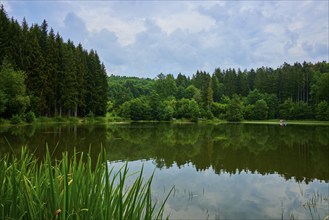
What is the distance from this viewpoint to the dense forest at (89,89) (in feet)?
140

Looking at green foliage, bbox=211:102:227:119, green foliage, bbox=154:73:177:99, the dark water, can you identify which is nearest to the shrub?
the dark water

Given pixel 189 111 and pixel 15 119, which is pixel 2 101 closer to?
pixel 15 119

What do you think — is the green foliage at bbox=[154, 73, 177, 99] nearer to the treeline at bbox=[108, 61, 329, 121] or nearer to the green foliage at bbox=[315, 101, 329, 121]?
the treeline at bbox=[108, 61, 329, 121]

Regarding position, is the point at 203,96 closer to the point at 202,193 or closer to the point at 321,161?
the point at 321,161

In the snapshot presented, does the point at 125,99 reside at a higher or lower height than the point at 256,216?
higher

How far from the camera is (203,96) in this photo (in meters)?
85.4

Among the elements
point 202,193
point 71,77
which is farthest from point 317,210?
point 71,77

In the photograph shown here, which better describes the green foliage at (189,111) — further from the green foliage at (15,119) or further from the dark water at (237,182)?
the dark water at (237,182)

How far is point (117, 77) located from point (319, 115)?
132123 millimetres

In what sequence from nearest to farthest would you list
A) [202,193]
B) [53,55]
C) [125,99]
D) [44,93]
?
[202,193] → [44,93] → [53,55] → [125,99]

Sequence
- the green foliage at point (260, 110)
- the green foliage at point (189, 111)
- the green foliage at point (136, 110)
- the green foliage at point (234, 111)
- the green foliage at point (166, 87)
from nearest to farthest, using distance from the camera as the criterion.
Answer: the green foliage at point (136, 110), the green foliage at point (189, 111), the green foliage at point (234, 111), the green foliage at point (260, 110), the green foliage at point (166, 87)

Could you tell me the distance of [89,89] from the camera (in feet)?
201

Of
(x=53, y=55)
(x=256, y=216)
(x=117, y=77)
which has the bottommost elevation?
(x=256, y=216)

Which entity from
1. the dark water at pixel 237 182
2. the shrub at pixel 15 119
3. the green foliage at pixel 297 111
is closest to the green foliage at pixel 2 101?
the shrub at pixel 15 119
